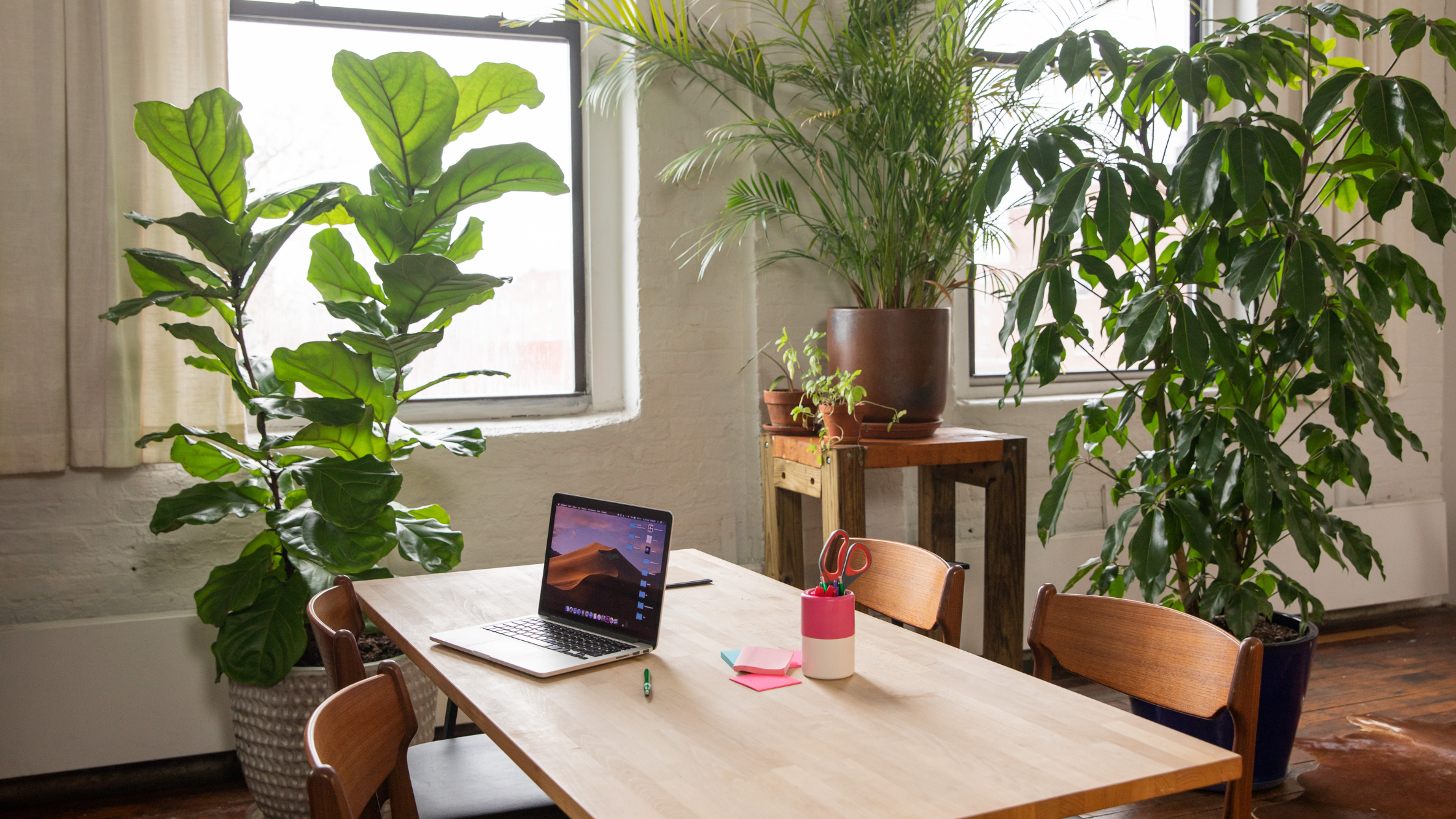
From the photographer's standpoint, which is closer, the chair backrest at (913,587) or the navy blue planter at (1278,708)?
the chair backrest at (913,587)

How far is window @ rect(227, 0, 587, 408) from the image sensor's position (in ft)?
10.9

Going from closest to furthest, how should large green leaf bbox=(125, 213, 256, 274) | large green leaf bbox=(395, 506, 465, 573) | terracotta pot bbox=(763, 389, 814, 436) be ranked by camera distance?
large green leaf bbox=(125, 213, 256, 274) → large green leaf bbox=(395, 506, 465, 573) → terracotta pot bbox=(763, 389, 814, 436)

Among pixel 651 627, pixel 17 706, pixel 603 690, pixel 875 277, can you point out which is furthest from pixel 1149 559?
pixel 17 706

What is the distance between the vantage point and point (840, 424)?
9.79 feet

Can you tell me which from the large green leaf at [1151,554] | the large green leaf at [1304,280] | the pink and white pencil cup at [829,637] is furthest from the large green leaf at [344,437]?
the large green leaf at [1304,280]

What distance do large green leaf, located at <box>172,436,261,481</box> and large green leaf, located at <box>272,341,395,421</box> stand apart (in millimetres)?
287

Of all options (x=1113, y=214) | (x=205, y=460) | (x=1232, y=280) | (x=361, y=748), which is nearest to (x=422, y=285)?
(x=205, y=460)

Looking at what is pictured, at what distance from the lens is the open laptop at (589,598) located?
169cm

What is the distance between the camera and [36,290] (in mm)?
2830

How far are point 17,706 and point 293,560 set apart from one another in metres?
0.89

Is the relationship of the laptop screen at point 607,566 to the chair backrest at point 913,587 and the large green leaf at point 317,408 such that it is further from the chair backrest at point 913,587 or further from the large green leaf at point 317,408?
the large green leaf at point 317,408

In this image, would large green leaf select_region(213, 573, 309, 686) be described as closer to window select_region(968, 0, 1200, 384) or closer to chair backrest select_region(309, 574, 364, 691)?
chair backrest select_region(309, 574, 364, 691)

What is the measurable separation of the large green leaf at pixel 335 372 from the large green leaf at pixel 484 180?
1.23ft

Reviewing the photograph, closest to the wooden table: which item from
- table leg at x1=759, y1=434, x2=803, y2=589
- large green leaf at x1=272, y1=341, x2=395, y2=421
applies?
large green leaf at x1=272, y1=341, x2=395, y2=421
